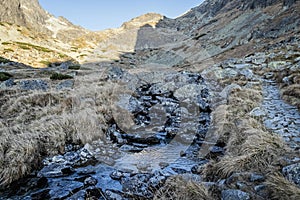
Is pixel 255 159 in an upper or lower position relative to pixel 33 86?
lower

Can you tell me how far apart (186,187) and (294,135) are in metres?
3.59

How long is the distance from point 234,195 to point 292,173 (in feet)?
3.83

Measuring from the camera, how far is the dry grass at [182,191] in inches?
161

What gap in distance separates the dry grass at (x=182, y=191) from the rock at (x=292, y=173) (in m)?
1.45

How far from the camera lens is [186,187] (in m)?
4.36

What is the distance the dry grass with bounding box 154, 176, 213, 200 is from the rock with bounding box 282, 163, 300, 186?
1455 millimetres

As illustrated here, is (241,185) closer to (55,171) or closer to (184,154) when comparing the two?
(184,154)

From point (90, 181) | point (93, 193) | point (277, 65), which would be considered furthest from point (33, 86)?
point (277, 65)

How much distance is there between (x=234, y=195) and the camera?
373 centimetres

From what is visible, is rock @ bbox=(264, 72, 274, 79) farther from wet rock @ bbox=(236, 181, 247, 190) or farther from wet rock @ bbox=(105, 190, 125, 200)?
wet rock @ bbox=(105, 190, 125, 200)

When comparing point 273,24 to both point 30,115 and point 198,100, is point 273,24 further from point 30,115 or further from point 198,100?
point 30,115

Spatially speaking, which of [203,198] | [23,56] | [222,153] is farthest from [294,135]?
[23,56]

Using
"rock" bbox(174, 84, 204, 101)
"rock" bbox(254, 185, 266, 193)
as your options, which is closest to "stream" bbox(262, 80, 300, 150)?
"rock" bbox(254, 185, 266, 193)

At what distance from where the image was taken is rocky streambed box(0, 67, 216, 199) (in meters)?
5.23
